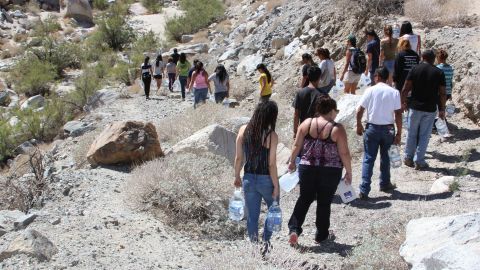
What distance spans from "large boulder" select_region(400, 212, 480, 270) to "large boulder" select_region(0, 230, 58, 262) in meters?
3.15

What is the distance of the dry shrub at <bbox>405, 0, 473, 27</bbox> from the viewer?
13547 millimetres

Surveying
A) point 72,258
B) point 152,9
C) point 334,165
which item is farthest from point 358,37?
point 152,9

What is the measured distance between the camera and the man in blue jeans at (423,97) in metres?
7.94

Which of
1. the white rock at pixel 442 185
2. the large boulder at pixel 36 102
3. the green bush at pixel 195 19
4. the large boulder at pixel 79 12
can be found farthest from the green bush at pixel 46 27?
the white rock at pixel 442 185

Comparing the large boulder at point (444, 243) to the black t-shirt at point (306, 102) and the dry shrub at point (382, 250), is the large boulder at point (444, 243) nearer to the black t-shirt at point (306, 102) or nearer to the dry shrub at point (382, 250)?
the dry shrub at point (382, 250)

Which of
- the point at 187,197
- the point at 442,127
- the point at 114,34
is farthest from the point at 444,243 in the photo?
the point at 114,34

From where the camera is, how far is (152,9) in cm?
4181

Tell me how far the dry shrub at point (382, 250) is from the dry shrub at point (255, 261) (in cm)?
37

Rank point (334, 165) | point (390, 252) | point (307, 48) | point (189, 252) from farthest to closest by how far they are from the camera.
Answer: point (307, 48) < point (189, 252) < point (334, 165) < point (390, 252)

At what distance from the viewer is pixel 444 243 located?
4523mm

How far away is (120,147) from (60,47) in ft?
70.4

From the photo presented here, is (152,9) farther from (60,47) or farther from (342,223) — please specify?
(342,223)

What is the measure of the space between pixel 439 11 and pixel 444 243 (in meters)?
10.6

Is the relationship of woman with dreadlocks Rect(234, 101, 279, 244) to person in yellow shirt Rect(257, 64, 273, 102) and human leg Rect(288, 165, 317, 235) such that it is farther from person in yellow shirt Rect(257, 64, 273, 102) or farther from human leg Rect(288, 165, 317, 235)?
person in yellow shirt Rect(257, 64, 273, 102)
